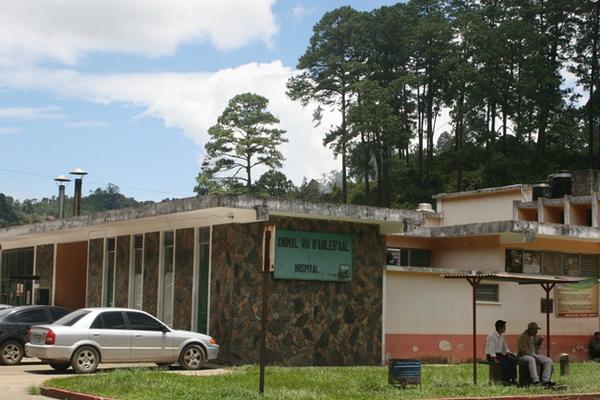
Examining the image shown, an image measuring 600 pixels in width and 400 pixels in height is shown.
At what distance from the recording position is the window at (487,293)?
2698 cm

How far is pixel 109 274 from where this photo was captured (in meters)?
29.2

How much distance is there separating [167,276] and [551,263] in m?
12.2

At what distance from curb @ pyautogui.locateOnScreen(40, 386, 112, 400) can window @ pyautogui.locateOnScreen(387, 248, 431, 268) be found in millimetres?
15676

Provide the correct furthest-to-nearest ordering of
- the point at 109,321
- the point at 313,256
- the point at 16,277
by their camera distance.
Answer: the point at 16,277 < the point at 313,256 < the point at 109,321

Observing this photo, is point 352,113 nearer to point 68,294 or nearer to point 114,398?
point 68,294

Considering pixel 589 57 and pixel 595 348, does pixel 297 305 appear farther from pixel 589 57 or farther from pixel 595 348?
pixel 589 57

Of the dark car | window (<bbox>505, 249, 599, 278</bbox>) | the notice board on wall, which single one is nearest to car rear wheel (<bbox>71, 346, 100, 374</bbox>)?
the dark car

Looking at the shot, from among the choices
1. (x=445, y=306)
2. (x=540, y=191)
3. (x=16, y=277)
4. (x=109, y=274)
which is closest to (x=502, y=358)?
(x=445, y=306)

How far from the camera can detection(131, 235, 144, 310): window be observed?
27219mm

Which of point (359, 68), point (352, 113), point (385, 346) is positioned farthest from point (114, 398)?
point (359, 68)

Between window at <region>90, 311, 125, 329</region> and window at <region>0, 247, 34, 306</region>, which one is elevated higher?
window at <region>0, 247, 34, 306</region>

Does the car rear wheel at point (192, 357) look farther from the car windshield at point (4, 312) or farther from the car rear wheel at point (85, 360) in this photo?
the car windshield at point (4, 312)

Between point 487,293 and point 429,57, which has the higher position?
point 429,57

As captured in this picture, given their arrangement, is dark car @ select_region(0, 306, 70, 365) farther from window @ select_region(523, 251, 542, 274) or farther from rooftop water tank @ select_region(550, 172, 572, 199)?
rooftop water tank @ select_region(550, 172, 572, 199)
